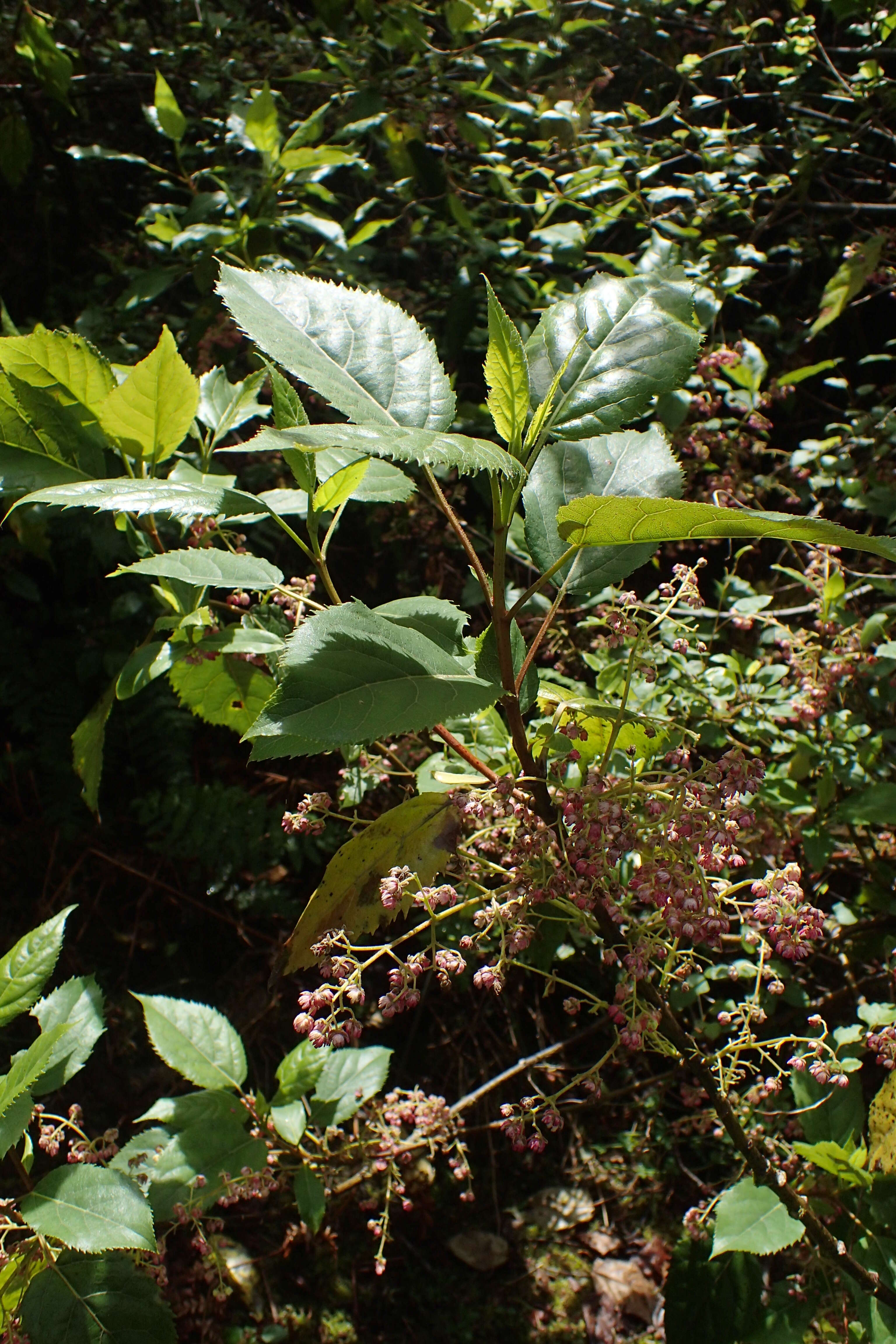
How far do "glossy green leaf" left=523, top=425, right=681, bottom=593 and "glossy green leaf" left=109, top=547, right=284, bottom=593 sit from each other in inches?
13.6

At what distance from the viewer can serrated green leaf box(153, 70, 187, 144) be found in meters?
2.42

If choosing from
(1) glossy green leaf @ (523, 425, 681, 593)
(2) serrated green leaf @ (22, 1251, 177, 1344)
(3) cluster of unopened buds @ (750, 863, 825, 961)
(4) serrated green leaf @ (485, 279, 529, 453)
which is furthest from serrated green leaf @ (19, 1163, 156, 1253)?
(4) serrated green leaf @ (485, 279, 529, 453)

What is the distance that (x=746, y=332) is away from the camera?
2.95 meters

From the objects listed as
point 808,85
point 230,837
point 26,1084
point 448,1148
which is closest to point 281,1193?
point 448,1148

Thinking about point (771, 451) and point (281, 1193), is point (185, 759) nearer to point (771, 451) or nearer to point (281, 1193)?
point (281, 1193)

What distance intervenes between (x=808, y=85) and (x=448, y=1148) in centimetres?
367

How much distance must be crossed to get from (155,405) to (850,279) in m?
2.26

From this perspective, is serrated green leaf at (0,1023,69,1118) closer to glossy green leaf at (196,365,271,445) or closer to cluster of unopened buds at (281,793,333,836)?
cluster of unopened buds at (281,793,333,836)

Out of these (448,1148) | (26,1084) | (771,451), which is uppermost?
(771,451)

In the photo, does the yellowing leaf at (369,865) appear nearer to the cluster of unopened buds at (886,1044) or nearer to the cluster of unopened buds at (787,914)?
the cluster of unopened buds at (787,914)

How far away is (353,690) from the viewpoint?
82cm

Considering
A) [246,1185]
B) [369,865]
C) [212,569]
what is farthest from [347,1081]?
[212,569]

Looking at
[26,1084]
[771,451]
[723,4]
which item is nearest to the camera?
[26,1084]

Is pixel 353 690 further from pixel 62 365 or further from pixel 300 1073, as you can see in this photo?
pixel 300 1073
